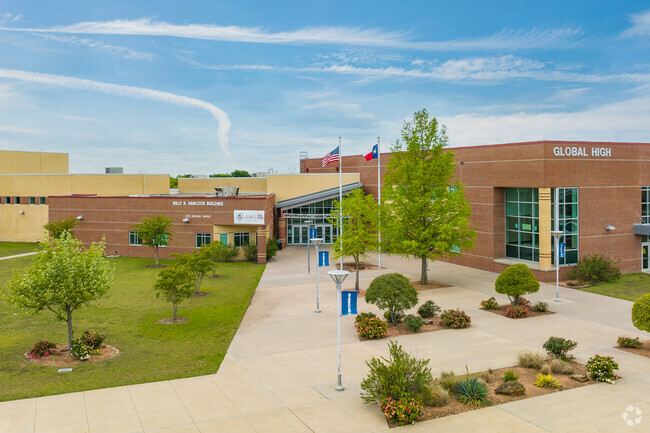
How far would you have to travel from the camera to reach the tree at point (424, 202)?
3130 centimetres

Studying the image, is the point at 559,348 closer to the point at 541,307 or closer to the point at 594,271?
the point at 541,307

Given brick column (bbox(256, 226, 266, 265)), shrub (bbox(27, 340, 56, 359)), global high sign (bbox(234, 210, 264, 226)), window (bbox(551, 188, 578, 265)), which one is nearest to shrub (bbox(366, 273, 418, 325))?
shrub (bbox(27, 340, 56, 359))

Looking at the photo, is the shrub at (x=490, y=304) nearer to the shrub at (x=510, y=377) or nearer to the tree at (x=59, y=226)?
the shrub at (x=510, y=377)

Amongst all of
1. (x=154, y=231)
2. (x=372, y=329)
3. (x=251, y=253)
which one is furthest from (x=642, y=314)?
(x=154, y=231)

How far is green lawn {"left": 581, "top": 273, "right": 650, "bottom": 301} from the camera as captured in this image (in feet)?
96.5

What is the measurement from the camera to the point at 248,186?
212ft

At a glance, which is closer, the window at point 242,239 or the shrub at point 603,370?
the shrub at point 603,370

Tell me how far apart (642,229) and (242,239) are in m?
30.7

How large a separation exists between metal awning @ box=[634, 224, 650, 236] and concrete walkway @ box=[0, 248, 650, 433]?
1201 centimetres

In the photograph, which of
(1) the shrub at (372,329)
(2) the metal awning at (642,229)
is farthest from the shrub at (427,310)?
(2) the metal awning at (642,229)

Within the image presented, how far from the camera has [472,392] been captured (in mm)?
14508

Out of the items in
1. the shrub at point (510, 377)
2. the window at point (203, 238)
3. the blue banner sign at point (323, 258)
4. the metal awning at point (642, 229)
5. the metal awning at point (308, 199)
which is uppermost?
the metal awning at point (308, 199)

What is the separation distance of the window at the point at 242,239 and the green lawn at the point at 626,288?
26895 millimetres

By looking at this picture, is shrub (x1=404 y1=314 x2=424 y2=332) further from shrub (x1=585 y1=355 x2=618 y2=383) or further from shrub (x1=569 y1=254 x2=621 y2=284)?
shrub (x1=569 y1=254 x2=621 y2=284)
